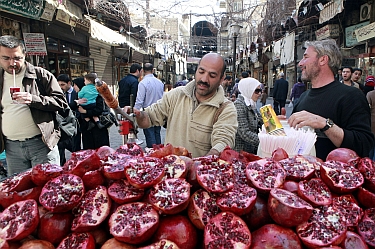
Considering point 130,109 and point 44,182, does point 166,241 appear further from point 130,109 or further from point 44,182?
point 130,109

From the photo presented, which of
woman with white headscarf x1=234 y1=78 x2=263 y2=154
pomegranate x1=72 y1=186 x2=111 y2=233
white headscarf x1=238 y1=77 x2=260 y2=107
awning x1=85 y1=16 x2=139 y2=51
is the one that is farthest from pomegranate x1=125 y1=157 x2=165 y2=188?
awning x1=85 y1=16 x2=139 y2=51

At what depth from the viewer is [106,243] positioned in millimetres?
1060

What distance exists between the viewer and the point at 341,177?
1.28 m

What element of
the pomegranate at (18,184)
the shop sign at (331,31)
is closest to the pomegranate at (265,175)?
the pomegranate at (18,184)

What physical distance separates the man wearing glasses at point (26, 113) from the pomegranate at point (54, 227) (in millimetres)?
1819

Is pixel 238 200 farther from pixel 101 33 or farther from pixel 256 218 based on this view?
pixel 101 33

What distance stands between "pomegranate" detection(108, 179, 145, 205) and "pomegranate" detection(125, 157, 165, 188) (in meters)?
0.04

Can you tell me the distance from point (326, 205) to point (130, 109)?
1888 mm

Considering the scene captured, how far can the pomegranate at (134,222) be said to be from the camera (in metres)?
1.03

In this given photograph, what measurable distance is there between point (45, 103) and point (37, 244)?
6.61 feet

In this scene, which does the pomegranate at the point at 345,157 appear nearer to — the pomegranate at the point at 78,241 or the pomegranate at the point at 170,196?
the pomegranate at the point at 170,196

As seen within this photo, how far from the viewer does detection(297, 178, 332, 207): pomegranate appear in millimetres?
1153

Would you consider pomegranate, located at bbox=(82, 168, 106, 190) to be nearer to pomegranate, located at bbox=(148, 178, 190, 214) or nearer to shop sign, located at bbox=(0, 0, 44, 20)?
pomegranate, located at bbox=(148, 178, 190, 214)

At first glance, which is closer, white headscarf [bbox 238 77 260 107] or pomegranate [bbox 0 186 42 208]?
pomegranate [bbox 0 186 42 208]
